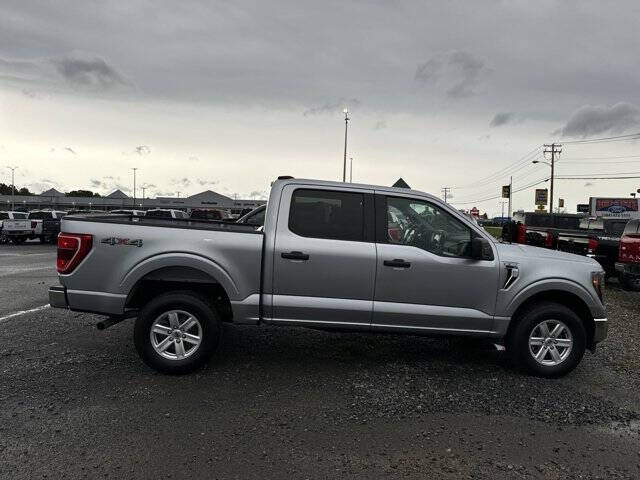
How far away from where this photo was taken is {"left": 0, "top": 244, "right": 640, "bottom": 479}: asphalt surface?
132 inches

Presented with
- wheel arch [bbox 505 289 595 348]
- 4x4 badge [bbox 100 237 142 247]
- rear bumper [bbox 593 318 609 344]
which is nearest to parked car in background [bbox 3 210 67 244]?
4x4 badge [bbox 100 237 142 247]

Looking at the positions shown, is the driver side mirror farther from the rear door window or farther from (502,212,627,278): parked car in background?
(502,212,627,278): parked car in background

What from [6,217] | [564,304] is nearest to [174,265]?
[564,304]

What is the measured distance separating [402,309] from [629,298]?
27.8ft

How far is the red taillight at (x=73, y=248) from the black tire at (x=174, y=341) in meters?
0.79

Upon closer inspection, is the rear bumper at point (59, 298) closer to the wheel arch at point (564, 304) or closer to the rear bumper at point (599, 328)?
the wheel arch at point (564, 304)

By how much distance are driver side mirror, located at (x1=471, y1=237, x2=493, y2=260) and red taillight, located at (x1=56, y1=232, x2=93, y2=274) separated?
3.70 m

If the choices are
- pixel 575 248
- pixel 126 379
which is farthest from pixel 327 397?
pixel 575 248

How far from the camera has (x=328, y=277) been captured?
489 cm

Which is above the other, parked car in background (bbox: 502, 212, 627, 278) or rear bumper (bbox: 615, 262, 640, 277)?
parked car in background (bbox: 502, 212, 627, 278)

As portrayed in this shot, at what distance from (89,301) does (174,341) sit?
91cm

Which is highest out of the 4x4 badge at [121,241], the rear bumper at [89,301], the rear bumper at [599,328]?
the 4x4 badge at [121,241]

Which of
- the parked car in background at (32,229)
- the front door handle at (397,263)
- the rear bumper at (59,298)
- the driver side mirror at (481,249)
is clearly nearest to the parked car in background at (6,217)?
the parked car in background at (32,229)

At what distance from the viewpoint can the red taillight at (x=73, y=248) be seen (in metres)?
4.84
